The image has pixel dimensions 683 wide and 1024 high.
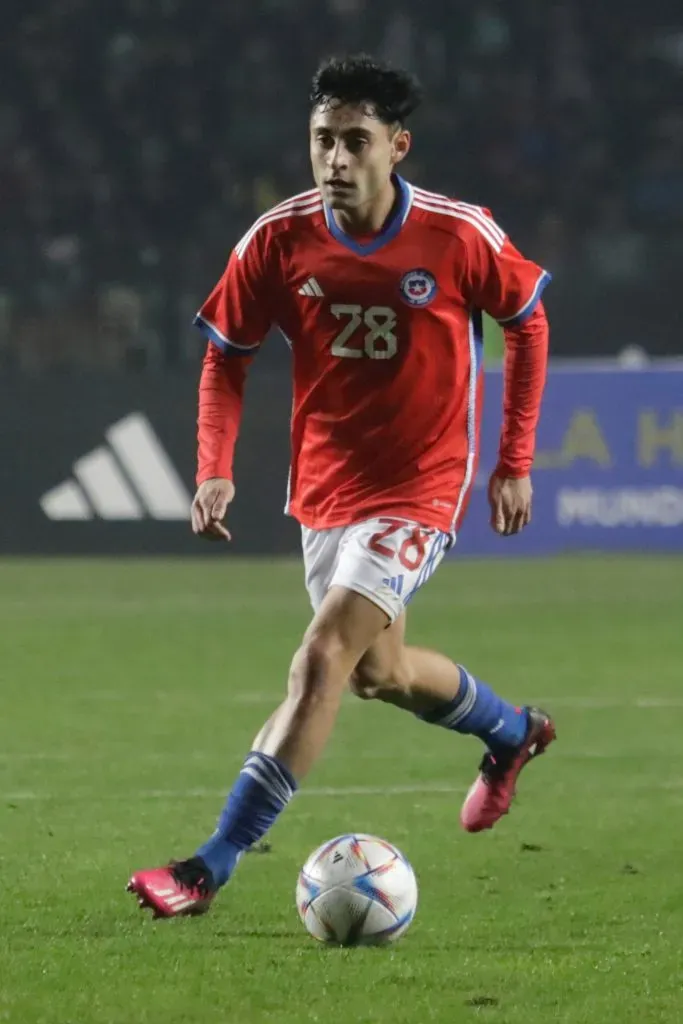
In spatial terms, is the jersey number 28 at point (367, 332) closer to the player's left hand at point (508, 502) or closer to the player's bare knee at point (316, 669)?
the player's left hand at point (508, 502)

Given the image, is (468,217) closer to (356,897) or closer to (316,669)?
(316,669)

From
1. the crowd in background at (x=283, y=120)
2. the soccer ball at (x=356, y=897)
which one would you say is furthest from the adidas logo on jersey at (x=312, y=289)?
the crowd in background at (x=283, y=120)

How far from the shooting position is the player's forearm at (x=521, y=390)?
17.7 feet

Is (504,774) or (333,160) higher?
(333,160)

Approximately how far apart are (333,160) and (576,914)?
1927 millimetres

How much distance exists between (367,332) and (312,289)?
181 millimetres

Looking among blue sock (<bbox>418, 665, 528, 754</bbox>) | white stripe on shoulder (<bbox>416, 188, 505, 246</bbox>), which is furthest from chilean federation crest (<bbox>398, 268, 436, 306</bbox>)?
blue sock (<bbox>418, 665, 528, 754</bbox>)

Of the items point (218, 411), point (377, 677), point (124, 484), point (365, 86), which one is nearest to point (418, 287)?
point (365, 86)

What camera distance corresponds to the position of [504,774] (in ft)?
19.2

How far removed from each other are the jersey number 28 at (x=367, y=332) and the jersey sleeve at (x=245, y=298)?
0.23 meters

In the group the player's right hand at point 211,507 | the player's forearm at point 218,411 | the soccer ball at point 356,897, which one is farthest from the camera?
the player's forearm at point 218,411

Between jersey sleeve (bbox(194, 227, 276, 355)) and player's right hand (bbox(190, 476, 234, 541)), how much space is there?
16.1 inches

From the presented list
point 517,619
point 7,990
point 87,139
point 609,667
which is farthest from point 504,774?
point 87,139

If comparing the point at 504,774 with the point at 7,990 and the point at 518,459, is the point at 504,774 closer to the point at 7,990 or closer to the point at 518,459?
the point at 518,459
